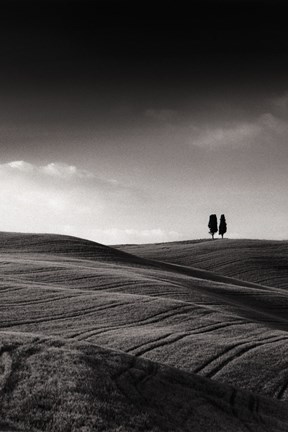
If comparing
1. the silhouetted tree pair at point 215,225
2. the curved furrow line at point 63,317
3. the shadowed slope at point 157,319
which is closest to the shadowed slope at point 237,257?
the silhouetted tree pair at point 215,225

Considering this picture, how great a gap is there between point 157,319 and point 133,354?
6.55 metres

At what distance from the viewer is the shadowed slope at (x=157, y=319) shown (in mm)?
22828

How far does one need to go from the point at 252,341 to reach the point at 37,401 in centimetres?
1487

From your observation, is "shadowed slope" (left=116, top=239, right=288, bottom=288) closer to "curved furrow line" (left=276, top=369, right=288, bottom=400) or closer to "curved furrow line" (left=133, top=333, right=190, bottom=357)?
"curved furrow line" (left=133, top=333, right=190, bottom=357)

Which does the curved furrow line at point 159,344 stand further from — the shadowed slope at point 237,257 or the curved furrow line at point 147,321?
the shadowed slope at point 237,257

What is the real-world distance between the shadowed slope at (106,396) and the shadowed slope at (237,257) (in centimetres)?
4831

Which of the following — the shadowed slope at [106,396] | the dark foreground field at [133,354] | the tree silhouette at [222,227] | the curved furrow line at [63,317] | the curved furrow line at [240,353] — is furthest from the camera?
the tree silhouette at [222,227]

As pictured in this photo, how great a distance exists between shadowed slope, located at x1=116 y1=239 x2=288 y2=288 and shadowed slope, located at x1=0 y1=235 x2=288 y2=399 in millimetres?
23636

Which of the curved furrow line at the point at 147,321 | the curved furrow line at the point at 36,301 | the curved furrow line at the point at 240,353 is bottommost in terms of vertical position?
the curved furrow line at the point at 240,353

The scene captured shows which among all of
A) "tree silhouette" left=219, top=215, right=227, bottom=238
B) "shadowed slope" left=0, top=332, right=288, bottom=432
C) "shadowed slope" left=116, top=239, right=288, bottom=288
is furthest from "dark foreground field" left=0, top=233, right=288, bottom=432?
"tree silhouette" left=219, top=215, right=227, bottom=238

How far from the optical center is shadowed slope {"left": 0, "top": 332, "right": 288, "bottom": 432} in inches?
526

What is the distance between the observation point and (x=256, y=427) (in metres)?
15.9

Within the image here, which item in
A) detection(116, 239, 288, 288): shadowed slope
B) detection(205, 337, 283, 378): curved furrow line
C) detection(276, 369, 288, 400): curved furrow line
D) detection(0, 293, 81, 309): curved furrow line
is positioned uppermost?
detection(116, 239, 288, 288): shadowed slope

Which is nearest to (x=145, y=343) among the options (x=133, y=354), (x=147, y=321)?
(x=133, y=354)
